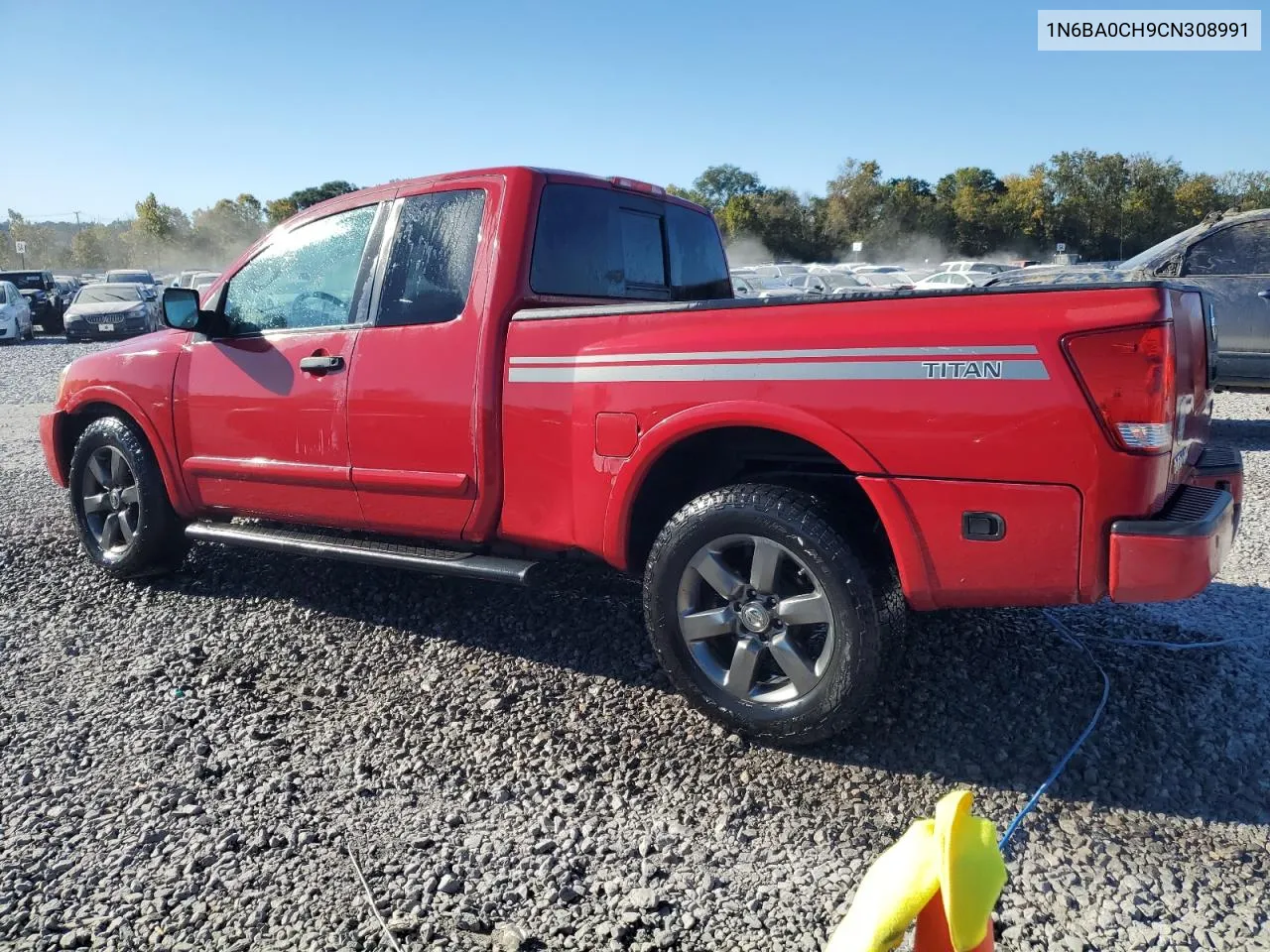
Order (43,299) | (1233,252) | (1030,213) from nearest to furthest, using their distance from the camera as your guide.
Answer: (1233,252)
(43,299)
(1030,213)

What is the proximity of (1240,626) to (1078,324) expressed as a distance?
2.33m

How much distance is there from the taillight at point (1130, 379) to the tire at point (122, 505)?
14.1 ft

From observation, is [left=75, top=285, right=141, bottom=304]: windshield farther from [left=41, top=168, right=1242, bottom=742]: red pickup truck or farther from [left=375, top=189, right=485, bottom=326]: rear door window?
[left=375, top=189, right=485, bottom=326]: rear door window

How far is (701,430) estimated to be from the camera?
10.2ft

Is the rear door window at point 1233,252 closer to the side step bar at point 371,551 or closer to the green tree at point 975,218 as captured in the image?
the side step bar at point 371,551

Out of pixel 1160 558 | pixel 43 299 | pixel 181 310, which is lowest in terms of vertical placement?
pixel 1160 558

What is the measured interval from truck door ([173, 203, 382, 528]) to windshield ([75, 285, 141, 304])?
22316mm

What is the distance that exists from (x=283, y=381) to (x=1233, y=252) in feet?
26.0

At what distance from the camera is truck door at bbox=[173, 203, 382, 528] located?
4.06m

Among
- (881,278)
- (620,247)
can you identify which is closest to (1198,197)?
(881,278)

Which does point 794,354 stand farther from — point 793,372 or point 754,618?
point 754,618

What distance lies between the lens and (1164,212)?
203 ft

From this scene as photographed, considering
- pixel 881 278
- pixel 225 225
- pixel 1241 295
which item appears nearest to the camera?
pixel 1241 295

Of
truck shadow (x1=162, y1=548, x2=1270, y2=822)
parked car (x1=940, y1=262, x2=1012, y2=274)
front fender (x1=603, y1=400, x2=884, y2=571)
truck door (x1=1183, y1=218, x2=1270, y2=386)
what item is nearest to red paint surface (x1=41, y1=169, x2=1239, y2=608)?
front fender (x1=603, y1=400, x2=884, y2=571)
